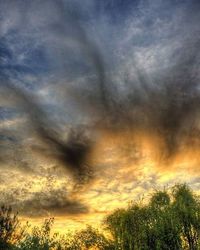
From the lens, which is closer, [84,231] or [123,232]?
[123,232]

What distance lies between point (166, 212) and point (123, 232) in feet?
32.7

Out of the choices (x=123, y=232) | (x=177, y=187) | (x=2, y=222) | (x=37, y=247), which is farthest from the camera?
(x=177, y=187)

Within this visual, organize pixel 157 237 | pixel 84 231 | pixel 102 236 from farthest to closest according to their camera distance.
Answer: pixel 84 231 → pixel 102 236 → pixel 157 237

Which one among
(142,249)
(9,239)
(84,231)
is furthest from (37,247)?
(84,231)

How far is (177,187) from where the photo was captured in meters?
65.1

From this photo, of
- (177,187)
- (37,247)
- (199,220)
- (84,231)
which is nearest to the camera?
(37,247)

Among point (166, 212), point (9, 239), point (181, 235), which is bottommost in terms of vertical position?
point (9, 239)

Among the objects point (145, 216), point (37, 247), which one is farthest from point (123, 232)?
point (37, 247)

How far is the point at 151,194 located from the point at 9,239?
3632 cm

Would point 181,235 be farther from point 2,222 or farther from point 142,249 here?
point 2,222

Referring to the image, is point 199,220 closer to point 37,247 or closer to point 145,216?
point 145,216

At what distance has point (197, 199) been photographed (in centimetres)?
5978

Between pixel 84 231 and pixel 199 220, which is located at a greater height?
pixel 84 231

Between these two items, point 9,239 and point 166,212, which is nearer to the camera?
point 9,239
